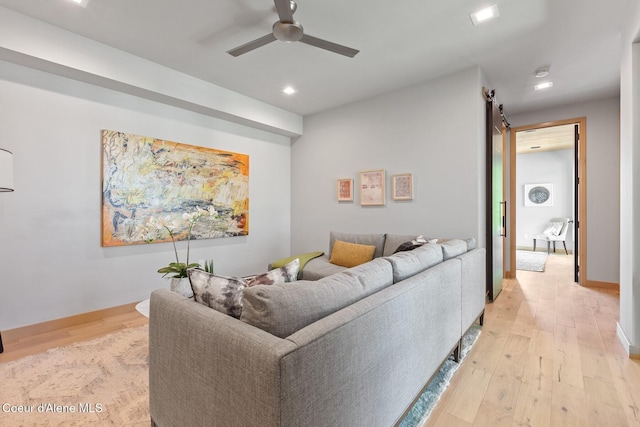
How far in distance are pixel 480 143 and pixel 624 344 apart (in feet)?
7.18

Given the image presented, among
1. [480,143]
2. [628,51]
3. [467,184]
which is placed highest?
[628,51]

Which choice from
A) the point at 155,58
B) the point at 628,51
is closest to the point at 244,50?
the point at 155,58

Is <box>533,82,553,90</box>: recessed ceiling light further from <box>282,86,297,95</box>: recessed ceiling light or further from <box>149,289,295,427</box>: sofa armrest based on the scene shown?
<box>149,289,295,427</box>: sofa armrest

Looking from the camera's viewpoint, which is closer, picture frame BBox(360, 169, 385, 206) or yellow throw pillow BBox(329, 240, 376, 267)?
yellow throw pillow BBox(329, 240, 376, 267)

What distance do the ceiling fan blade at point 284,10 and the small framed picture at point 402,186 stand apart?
2289mm

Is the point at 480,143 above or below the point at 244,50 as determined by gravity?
below

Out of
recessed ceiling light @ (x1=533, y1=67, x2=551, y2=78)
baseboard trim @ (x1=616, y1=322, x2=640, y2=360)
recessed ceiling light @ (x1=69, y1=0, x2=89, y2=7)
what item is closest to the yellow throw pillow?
baseboard trim @ (x1=616, y1=322, x2=640, y2=360)

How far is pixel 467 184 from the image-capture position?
10.6 ft

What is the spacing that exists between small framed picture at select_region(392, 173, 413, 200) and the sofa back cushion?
2.59 meters

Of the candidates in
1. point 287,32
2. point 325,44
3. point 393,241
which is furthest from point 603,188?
point 287,32

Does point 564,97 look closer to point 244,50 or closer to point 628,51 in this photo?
point 628,51

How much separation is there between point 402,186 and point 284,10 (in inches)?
96.4

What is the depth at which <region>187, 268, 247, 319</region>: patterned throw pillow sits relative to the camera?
1217 millimetres

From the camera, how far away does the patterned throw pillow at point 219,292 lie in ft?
3.99
